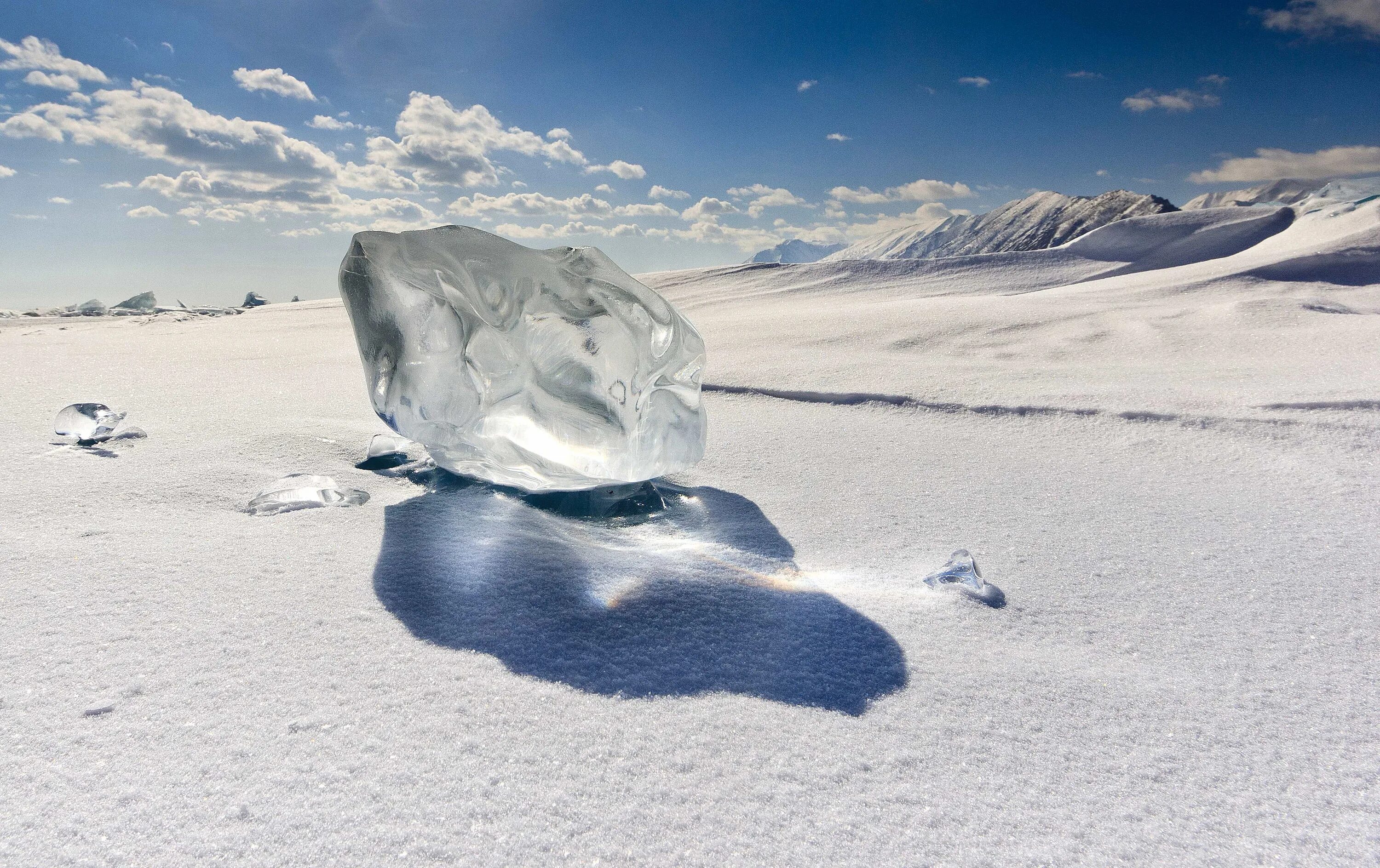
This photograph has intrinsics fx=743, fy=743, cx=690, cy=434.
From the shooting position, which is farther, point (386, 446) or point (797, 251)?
point (797, 251)

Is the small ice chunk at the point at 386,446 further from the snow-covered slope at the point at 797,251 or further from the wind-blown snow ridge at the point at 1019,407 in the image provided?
the snow-covered slope at the point at 797,251

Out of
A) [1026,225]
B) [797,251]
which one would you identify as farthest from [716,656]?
[797,251]

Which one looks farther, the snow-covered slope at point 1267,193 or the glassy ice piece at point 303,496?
the snow-covered slope at point 1267,193

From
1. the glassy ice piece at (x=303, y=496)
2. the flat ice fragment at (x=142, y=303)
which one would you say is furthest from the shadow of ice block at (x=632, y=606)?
the flat ice fragment at (x=142, y=303)

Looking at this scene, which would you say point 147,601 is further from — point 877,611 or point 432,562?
point 877,611

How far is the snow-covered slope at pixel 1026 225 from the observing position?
29.3 m

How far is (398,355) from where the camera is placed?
5.89 feet

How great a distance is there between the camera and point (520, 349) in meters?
1.77

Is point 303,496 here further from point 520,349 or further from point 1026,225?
point 1026,225

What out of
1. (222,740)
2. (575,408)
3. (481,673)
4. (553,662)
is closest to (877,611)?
(553,662)

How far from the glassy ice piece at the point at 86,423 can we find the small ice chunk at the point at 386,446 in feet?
2.36

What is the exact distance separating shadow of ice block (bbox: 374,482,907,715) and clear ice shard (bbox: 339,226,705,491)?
0.17 m

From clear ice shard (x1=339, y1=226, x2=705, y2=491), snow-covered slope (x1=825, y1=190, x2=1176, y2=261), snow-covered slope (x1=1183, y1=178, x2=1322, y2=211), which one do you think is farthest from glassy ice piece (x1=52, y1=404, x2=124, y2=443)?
snow-covered slope (x1=1183, y1=178, x2=1322, y2=211)

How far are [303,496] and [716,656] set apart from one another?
110cm
